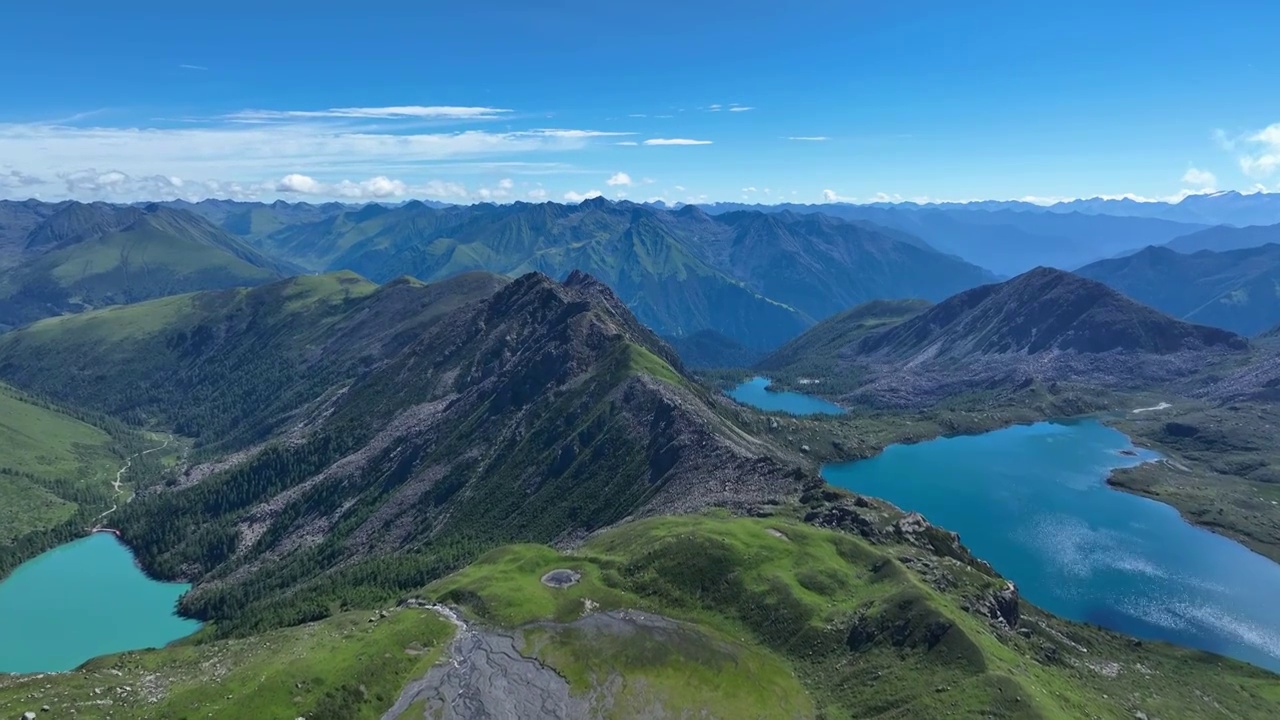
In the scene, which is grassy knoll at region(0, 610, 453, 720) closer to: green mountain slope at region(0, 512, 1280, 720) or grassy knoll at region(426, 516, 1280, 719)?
green mountain slope at region(0, 512, 1280, 720)

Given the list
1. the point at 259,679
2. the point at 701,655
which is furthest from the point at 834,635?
the point at 259,679

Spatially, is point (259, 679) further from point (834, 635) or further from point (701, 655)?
point (834, 635)

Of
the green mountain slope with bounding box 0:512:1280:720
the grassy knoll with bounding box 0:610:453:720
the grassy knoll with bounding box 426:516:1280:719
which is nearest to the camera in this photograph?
the grassy knoll with bounding box 0:610:453:720

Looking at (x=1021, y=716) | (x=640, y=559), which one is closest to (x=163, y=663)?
(x=640, y=559)

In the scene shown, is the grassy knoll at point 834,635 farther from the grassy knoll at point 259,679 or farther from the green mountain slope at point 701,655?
the grassy knoll at point 259,679

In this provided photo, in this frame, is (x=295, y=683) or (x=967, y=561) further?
(x=967, y=561)

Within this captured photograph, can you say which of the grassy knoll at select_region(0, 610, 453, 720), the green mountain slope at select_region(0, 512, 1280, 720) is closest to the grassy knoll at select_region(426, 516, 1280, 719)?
the green mountain slope at select_region(0, 512, 1280, 720)

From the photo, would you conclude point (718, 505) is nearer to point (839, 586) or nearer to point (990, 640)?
point (839, 586)

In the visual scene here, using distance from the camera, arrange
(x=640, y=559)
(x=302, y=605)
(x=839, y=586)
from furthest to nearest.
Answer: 1. (x=302, y=605)
2. (x=640, y=559)
3. (x=839, y=586)
